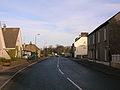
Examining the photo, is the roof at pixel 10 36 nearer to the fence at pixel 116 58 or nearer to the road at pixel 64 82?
the fence at pixel 116 58

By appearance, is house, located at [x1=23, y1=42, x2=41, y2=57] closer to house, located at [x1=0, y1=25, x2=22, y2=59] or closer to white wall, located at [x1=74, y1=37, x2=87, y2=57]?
white wall, located at [x1=74, y1=37, x2=87, y2=57]

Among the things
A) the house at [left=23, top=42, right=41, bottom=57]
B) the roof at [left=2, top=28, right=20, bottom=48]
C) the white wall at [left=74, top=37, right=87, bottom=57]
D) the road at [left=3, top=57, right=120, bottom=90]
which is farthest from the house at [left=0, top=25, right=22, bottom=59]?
the road at [left=3, top=57, right=120, bottom=90]

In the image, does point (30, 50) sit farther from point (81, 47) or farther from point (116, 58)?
point (116, 58)

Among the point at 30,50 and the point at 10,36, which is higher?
the point at 10,36

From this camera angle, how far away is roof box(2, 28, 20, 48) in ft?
214

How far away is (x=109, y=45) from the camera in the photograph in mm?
38344

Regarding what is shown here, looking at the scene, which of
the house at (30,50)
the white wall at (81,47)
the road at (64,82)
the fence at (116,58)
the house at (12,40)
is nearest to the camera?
the road at (64,82)

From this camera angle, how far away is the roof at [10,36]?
214ft

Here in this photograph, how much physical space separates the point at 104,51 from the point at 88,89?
2917 cm

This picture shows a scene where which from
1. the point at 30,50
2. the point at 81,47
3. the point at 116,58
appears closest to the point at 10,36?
the point at 81,47

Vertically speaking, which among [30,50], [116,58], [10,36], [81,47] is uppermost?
[10,36]

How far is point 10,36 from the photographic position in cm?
6825

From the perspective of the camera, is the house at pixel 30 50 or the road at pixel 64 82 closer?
the road at pixel 64 82

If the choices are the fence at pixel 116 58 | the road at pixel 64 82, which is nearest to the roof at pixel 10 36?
the fence at pixel 116 58
